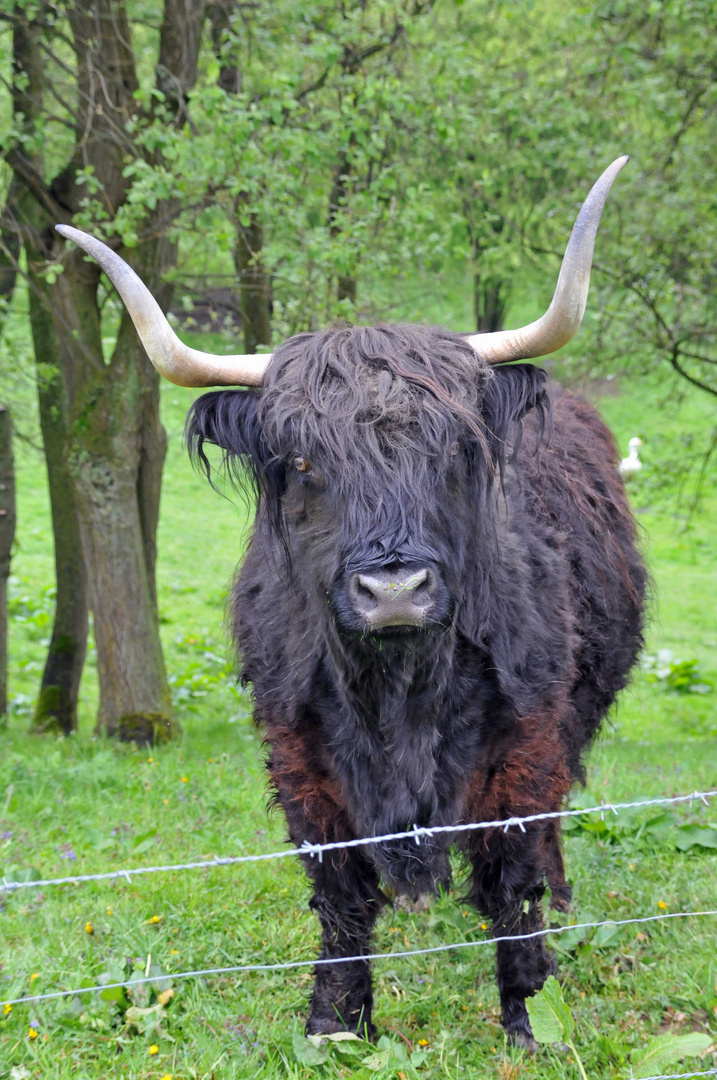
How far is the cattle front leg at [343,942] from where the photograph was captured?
3467 millimetres

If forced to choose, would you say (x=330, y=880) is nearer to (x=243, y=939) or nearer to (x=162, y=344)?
(x=243, y=939)

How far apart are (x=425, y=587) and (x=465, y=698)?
0.71 metres

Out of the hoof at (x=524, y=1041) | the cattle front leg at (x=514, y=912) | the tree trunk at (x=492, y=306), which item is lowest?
the hoof at (x=524, y=1041)

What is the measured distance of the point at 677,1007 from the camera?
11.1ft

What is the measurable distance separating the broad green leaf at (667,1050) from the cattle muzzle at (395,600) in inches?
48.9

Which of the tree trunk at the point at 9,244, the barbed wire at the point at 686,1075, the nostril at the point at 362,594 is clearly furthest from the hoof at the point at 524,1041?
the tree trunk at the point at 9,244

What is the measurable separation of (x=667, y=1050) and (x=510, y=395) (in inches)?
77.2

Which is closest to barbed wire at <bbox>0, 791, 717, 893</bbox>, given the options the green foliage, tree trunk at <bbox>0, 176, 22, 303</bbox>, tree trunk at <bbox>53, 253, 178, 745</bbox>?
tree trunk at <bbox>53, 253, 178, 745</bbox>

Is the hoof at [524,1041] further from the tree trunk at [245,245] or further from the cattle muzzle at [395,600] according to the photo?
the tree trunk at [245,245]

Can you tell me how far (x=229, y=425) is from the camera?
332 centimetres

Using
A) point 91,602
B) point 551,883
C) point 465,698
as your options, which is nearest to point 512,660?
point 465,698

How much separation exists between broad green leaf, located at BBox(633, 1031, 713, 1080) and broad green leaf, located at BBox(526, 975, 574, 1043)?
21cm

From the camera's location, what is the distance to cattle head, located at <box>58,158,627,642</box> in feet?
8.91

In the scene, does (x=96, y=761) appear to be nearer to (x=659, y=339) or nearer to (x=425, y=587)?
(x=425, y=587)
